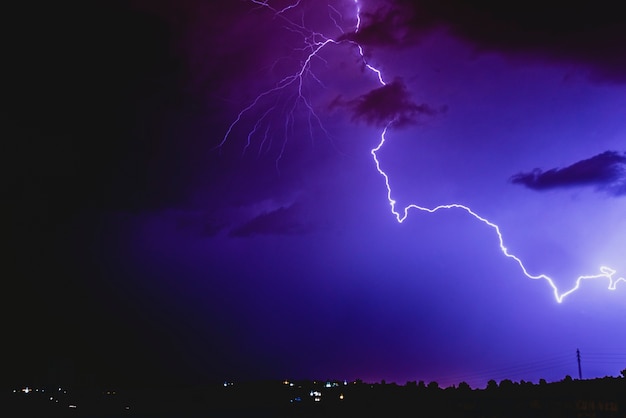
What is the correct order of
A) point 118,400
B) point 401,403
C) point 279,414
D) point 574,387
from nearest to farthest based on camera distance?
point 574,387 < point 401,403 < point 279,414 < point 118,400

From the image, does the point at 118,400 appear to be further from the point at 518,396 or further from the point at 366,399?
the point at 518,396

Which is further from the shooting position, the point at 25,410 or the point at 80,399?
the point at 80,399

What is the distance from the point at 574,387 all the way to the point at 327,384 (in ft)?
174

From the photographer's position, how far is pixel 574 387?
20.8 m

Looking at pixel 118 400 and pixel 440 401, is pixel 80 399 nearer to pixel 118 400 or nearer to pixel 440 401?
pixel 118 400

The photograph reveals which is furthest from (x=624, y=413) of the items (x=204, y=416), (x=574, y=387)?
(x=204, y=416)

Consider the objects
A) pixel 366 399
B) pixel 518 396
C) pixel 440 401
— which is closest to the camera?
pixel 518 396

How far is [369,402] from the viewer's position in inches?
1708

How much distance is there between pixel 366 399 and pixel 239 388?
100 feet

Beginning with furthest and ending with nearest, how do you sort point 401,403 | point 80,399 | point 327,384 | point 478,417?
point 327,384 < point 80,399 < point 401,403 < point 478,417

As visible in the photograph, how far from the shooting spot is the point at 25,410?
42500 millimetres

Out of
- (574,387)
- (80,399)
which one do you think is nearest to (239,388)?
(80,399)

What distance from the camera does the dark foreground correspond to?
64.9 feet

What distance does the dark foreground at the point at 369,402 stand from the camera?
19.8 metres
